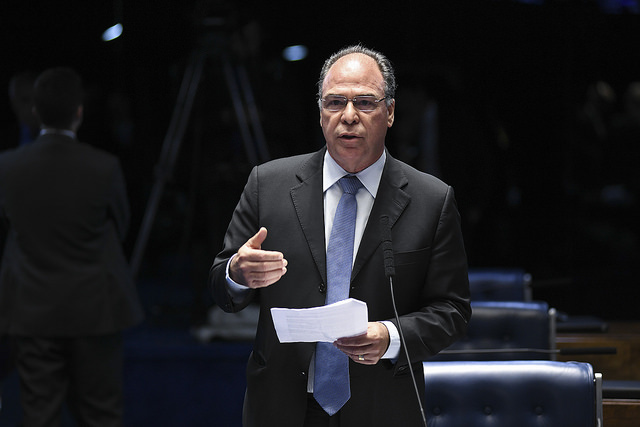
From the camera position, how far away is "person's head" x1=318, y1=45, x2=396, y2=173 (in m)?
1.93

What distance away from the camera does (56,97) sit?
3.48 m

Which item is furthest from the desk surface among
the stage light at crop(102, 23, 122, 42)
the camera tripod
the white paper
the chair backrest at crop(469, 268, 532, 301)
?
the stage light at crop(102, 23, 122, 42)

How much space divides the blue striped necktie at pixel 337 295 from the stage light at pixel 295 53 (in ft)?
13.3

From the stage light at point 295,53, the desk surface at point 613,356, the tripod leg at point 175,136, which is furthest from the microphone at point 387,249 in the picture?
the stage light at point 295,53

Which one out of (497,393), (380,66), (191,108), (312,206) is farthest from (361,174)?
(191,108)

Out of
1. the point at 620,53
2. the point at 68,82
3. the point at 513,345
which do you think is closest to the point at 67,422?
the point at 68,82

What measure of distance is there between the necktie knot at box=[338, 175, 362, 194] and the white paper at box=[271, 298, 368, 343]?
36cm

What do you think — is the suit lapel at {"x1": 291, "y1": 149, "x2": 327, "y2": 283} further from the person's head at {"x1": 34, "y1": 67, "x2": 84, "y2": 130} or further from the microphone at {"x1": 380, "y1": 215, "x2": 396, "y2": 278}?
the person's head at {"x1": 34, "y1": 67, "x2": 84, "y2": 130}

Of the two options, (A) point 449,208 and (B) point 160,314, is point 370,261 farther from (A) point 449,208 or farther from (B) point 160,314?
(B) point 160,314

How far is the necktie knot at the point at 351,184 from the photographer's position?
1.98 m

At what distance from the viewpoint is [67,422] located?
454 cm

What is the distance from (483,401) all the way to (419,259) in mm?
905

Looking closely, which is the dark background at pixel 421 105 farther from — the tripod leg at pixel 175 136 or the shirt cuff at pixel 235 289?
the shirt cuff at pixel 235 289

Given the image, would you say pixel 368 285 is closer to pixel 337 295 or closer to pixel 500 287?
pixel 337 295
